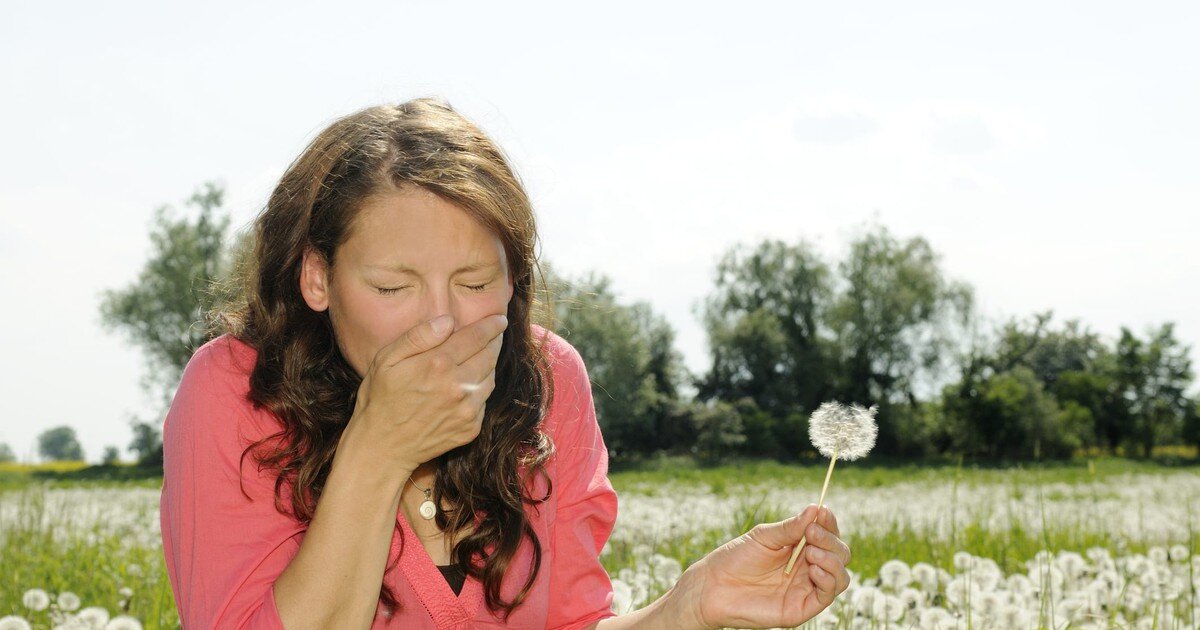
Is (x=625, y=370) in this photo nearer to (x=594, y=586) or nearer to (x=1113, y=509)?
(x=1113, y=509)

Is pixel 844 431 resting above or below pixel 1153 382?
above

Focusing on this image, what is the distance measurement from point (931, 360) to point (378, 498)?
5765 centimetres

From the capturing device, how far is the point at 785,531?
206cm

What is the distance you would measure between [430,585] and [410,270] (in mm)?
745

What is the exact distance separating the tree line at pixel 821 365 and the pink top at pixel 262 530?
1656 inches

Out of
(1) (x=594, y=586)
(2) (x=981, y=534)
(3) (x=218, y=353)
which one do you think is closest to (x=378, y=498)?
(3) (x=218, y=353)

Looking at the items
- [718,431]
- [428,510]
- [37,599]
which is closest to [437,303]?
[428,510]

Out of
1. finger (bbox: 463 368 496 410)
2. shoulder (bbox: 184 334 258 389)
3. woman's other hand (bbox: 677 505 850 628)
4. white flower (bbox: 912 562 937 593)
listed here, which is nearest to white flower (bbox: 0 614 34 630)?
shoulder (bbox: 184 334 258 389)

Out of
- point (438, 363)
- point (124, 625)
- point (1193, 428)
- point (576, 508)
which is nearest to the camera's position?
point (438, 363)

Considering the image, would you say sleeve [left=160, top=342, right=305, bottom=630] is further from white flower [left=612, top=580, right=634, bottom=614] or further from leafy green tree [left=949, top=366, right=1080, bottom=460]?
leafy green tree [left=949, top=366, right=1080, bottom=460]

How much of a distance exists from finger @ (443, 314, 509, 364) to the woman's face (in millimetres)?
92

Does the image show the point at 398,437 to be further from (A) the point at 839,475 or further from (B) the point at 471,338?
(A) the point at 839,475

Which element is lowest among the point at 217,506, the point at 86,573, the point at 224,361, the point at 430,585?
the point at 86,573

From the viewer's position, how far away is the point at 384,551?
1974 millimetres
